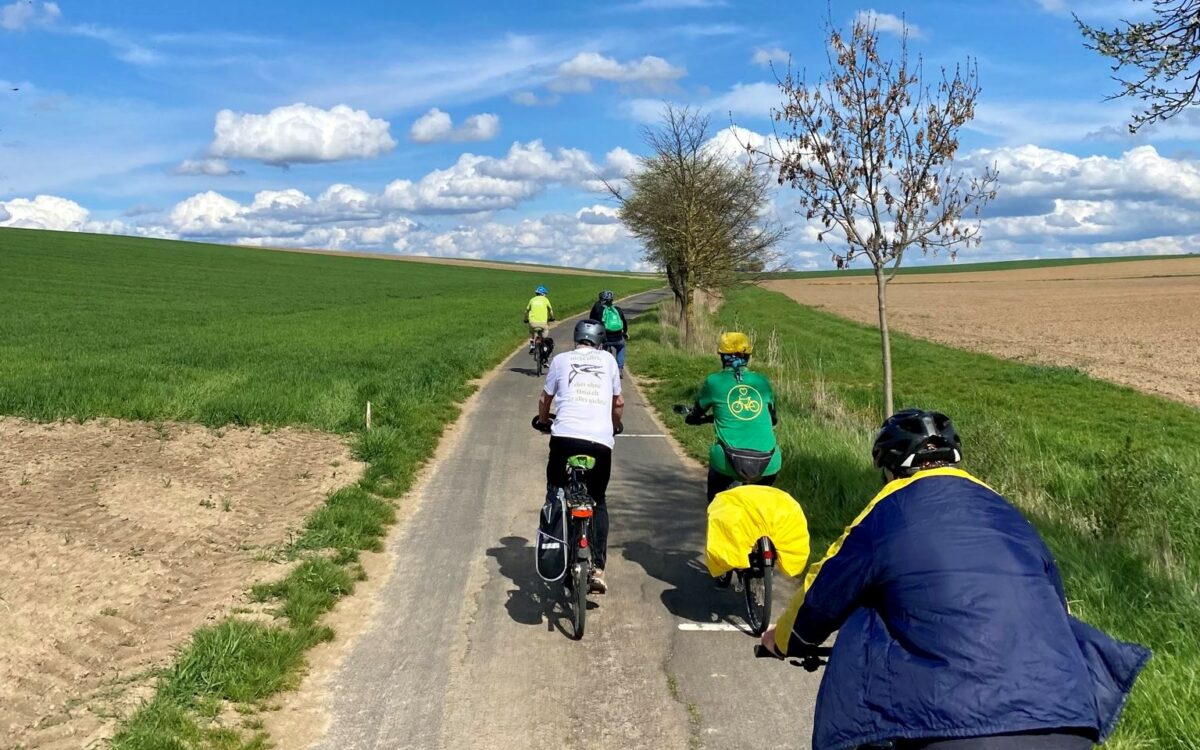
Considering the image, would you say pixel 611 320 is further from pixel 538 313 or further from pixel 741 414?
pixel 741 414

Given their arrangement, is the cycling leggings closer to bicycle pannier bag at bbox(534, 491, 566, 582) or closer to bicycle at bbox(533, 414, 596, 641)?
bicycle at bbox(533, 414, 596, 641)

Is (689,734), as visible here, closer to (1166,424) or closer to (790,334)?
(1166,424)

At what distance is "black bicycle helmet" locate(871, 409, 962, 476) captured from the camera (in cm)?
260

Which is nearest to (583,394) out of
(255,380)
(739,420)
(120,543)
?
(739,420)

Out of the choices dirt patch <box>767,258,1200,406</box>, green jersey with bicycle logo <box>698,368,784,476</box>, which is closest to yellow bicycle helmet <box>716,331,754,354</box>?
green jersey with bicycle logo <box>698,368,784,476</box>

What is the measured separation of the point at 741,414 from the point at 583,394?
116 cm

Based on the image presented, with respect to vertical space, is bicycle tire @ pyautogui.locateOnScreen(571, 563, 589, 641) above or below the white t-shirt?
below

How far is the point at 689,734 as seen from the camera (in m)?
4.39

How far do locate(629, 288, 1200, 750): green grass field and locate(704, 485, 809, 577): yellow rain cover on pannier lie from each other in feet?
5.77

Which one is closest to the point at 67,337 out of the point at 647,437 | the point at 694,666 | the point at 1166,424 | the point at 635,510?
the point at 647,437

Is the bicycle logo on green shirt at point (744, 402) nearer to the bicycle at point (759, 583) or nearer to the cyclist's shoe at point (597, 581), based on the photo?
the bicycle at point (759, 583)

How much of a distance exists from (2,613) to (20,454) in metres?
4.75

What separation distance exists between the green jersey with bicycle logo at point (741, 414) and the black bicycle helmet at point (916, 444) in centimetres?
357

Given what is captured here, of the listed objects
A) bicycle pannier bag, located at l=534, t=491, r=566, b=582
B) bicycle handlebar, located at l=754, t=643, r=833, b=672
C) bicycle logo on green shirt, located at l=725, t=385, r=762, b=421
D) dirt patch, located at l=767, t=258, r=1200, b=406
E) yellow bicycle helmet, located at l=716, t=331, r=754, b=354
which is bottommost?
dirt patch, located at l=767, t=258, r=1200, b=406
